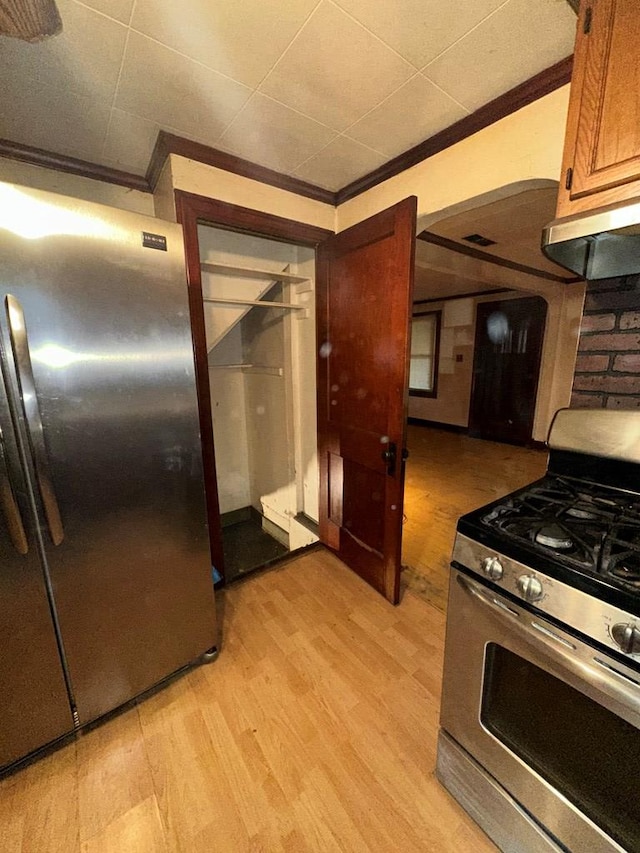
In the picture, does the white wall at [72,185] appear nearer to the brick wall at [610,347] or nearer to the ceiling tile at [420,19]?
the ceiling tile at [420,19]

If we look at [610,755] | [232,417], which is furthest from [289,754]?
[232,417]

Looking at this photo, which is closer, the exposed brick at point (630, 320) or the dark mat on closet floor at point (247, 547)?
the exposed brick at point (630, 320)

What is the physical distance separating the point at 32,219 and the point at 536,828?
218 cm

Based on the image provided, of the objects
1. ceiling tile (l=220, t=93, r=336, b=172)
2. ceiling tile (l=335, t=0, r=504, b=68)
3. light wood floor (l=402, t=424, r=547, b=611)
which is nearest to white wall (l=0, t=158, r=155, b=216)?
ceiling tile (l=220, t=93, r=336, b=172)

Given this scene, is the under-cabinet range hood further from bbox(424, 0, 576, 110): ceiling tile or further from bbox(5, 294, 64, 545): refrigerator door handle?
bbox(5, 294, 64, 545): refrigerator door handle

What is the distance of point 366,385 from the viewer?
74.6 inches

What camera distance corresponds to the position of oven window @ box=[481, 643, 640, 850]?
2.35 feet

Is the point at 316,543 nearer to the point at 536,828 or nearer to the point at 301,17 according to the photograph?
the point at 536,828

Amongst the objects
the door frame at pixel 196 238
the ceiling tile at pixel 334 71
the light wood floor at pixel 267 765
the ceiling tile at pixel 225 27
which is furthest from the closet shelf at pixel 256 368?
the light wood floor at pixel 267 765

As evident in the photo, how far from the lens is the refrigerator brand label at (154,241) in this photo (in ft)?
3.76

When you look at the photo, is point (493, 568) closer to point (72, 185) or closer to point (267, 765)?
point (267, 765)

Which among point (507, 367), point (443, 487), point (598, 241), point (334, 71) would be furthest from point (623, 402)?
point (507, 367)

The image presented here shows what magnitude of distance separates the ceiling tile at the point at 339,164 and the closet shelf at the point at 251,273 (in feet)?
1.76

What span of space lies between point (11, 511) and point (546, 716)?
1.58 metres
